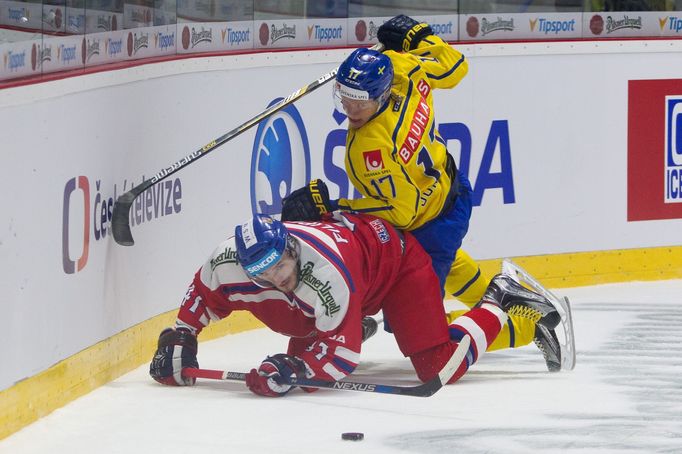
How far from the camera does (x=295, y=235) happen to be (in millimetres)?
5027

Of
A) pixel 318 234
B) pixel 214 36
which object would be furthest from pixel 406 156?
pixel 214 36

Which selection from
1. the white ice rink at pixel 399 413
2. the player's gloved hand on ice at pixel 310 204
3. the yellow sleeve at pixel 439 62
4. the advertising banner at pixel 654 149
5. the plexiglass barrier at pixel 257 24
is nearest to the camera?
the white ice rink at pixel 399 413

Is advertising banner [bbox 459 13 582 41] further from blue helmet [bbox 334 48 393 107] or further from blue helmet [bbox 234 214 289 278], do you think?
blue helmet [bbox 234 214 289 278]

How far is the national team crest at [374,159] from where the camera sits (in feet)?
17.4

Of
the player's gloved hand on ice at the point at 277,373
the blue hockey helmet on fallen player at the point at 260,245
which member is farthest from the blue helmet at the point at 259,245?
the player's gloved hand on ice at the point at 277,373

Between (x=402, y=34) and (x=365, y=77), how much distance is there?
29.4 inches

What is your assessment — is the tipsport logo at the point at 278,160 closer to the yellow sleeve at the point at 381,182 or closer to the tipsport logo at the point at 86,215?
the tipsport logo at the point at 86,215

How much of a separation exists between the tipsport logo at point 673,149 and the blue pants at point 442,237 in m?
2.58

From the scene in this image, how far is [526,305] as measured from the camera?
5.58 m

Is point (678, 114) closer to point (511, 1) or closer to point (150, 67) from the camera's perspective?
point (511, 1)

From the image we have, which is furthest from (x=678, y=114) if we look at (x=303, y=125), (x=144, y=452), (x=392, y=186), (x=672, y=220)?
(x=144, y=452)

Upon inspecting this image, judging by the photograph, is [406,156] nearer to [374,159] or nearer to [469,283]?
[374,159]

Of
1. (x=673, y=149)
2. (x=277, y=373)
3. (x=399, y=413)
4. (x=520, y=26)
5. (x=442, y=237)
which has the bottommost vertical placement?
(x=399, y=413)

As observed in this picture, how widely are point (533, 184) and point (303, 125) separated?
4.85 ft
